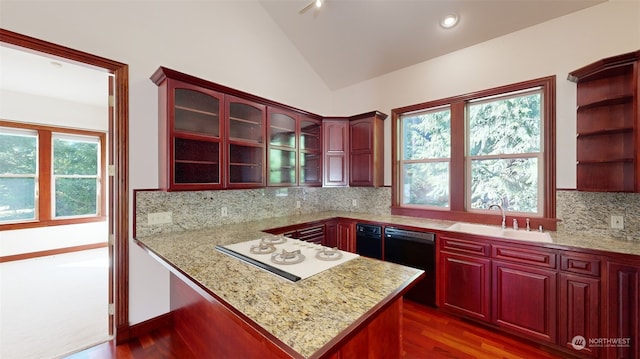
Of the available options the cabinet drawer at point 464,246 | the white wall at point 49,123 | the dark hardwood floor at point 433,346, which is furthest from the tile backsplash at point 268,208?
the white wall at point 49,123

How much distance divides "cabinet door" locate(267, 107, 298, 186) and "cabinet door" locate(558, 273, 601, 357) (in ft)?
9.17

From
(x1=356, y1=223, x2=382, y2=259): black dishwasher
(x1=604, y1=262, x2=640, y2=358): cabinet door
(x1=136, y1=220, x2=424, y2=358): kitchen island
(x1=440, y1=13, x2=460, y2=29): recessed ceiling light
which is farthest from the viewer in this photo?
(x1=356, y1=223, x2=382, y2=259): black dishwasher

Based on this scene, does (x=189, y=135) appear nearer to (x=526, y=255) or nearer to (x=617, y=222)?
(x=526, y=255)

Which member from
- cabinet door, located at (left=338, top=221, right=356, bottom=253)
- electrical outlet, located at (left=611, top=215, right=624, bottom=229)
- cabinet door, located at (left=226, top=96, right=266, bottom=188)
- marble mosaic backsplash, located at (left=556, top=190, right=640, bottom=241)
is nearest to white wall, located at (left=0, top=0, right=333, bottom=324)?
cabinet door, located at (left=226, top=96, right=266, bottom=188)

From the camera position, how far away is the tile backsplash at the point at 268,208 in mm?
2174

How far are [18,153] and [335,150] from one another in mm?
5684

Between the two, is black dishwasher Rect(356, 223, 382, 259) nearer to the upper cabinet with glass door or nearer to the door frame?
the upper cabinet with glass door

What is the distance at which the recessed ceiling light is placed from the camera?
276 cm

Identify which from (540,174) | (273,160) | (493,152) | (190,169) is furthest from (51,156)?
(540,174)

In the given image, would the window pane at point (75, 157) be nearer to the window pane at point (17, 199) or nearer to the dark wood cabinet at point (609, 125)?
the window pane at point (17, 199)

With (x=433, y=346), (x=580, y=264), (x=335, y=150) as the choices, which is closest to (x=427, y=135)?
(x=335, y=150)

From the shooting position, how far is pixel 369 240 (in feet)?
10.5

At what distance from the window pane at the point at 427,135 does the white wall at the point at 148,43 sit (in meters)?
2.19

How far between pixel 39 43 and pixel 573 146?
4665 millimetres
